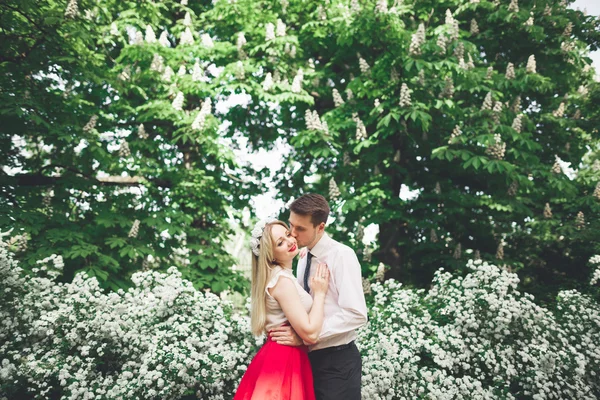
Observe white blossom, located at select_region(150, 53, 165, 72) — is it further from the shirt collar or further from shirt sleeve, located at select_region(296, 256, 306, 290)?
the shirt collar

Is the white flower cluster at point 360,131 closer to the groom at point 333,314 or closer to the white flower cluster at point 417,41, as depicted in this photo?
the white flower cluster at point 417,41

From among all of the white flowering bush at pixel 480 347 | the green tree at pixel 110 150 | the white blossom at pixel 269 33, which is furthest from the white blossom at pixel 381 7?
the white flowering bush at pixel 480 347

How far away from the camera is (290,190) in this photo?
10484mm

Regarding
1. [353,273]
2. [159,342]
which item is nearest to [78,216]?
[159,342]

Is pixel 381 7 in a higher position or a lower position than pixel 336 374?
higher

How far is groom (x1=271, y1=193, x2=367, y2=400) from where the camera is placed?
276 cm

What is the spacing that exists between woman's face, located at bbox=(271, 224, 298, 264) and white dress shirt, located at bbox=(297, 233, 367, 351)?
186mm

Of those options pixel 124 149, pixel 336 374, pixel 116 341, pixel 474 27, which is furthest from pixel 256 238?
pixel 474 27

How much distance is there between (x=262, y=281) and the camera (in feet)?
9.32

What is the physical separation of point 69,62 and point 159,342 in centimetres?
448

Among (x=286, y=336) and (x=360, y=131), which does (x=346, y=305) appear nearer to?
(x=286, y=336)

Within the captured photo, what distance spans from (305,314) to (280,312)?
245 mm

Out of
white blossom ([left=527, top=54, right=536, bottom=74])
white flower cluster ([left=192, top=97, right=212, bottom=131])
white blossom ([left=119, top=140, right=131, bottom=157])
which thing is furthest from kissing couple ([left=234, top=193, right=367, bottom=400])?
white blossom ([left=527, top=54, right=536, bottom=74])

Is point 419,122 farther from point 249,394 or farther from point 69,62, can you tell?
point 249,394
